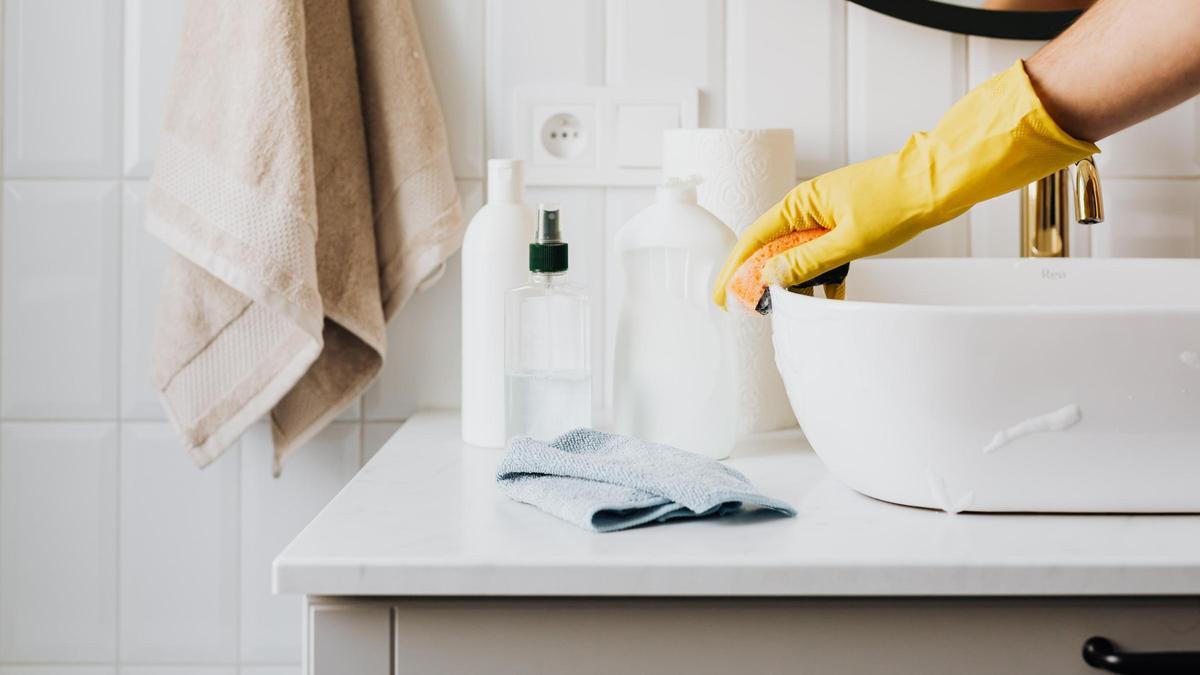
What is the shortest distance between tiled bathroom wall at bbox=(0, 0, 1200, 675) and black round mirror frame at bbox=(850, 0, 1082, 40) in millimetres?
19

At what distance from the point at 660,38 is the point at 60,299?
661 millimetres

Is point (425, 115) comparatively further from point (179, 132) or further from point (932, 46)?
point (932, 46)

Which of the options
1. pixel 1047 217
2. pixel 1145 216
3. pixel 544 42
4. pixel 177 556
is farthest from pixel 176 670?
pixel 1145 216

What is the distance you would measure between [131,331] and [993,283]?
847mm

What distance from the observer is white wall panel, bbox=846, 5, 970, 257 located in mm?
1084

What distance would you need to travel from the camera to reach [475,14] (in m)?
1.08

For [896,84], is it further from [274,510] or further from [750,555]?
[274,510]

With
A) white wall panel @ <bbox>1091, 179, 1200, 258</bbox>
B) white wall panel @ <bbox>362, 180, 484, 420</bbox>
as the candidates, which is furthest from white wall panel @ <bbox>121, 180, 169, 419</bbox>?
white wall panel @ <bbox>1091, 179, 1200, 258</bbox>

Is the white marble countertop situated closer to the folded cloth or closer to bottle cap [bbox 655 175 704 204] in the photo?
the folded cloth

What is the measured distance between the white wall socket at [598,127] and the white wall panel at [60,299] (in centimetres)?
42

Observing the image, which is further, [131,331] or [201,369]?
[131,331]

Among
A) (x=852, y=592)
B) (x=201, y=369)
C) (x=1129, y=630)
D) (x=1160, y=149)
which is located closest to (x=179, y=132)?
(x=201, y=369)

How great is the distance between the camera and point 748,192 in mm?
969

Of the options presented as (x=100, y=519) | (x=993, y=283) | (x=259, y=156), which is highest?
(x=259, y=156)
